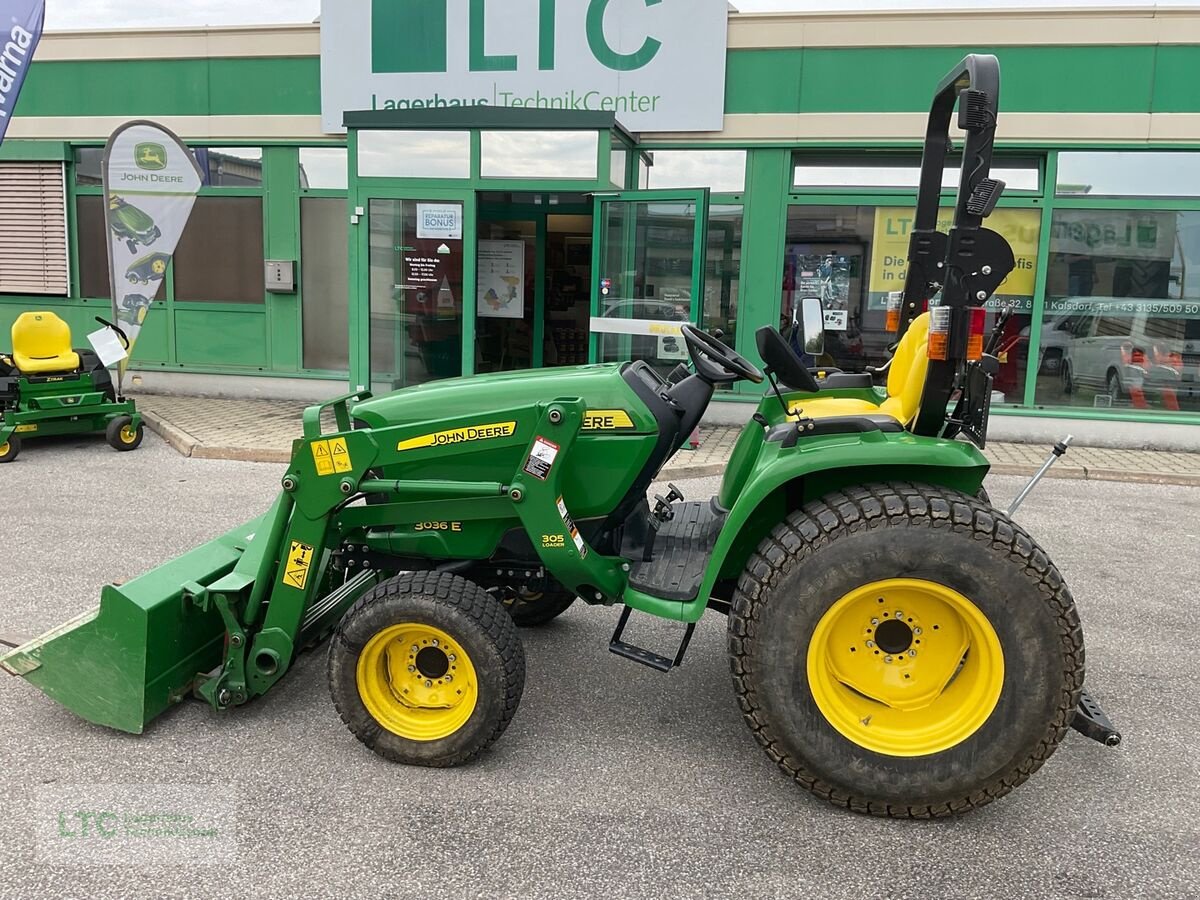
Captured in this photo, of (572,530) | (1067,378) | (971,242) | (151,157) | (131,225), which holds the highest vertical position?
(151,157)

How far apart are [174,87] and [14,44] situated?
8.77 feet

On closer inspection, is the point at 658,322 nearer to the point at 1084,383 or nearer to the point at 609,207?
the point at 609,207

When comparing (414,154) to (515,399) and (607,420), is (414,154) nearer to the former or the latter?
(515,399)

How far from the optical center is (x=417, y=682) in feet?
10.6

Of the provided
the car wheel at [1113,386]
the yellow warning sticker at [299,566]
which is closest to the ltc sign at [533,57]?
the car wheel at [1113,386]

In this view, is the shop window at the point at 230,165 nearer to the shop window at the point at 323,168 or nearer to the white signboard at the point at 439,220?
the shop window at the point at 323,168

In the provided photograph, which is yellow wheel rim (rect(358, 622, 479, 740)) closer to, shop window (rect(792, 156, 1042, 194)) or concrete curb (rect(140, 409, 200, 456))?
concrete curb (rect(140, 409, 200, 456))

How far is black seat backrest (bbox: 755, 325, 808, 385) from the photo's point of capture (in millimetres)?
3148

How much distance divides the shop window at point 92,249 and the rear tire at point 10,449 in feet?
12.4

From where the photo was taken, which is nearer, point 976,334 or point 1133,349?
point 976,334

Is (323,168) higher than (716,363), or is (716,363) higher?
(323,168)

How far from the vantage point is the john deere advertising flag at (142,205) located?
9.56 m

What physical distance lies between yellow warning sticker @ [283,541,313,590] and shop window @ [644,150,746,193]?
Result: 7391mm

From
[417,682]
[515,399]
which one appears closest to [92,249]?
[515,399]
